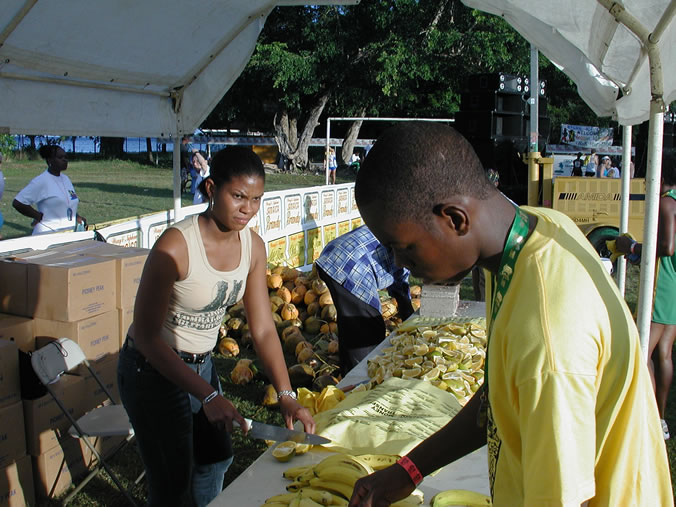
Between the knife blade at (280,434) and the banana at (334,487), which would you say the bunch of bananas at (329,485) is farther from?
the knife blade at (280,434)

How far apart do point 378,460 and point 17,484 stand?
2426mm

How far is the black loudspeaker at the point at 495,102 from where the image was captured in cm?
1331

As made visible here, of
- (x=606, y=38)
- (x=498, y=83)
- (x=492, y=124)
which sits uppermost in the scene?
(x=498, y=83)

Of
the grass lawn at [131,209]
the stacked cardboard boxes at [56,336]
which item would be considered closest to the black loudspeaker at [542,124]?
the grass lawn at [131,209]

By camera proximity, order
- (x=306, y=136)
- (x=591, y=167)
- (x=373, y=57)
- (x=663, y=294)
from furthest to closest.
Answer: (x=306, y=136) → (x=373, y=57) → (x=591, y=167) → (x=663, y=294)

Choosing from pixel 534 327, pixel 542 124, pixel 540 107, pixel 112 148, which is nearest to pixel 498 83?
pixel 540 107

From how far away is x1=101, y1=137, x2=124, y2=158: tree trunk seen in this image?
1636 inches

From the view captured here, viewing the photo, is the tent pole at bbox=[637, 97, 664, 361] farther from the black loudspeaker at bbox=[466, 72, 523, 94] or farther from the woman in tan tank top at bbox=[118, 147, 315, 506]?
the black loudspeaker at bbox=[466, 72, 523, 94]

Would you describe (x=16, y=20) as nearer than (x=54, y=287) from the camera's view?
Yes

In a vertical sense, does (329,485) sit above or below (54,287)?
below

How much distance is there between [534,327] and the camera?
1051mm

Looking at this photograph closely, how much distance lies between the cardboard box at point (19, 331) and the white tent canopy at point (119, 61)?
120cm

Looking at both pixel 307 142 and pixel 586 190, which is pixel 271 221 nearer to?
pixel 586 190

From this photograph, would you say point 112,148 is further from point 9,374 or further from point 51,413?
point 9,374
